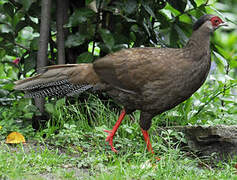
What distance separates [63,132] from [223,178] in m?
1.84

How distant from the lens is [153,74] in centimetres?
401

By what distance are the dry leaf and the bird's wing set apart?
1.07 m

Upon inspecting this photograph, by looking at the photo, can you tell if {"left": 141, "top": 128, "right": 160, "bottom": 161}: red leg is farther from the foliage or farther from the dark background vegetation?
the dark background vegetation

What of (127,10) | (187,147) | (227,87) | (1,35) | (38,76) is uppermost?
(127,10)

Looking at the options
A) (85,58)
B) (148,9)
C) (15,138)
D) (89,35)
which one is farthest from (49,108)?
(148,9)

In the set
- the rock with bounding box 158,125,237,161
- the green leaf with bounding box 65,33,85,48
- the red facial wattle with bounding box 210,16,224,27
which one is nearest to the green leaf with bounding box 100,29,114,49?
the green leaf with bounding box 65,33,85,48

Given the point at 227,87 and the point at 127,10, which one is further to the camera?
the point at 227,87

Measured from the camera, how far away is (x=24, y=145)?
4.29m

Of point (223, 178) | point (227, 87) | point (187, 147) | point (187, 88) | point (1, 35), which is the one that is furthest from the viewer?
point (227, 87)

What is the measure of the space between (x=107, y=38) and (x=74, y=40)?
1.33 ft

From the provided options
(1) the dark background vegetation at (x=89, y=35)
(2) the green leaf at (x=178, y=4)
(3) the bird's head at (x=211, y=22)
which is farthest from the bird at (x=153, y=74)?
(2) the green leaf at (x=178, y=4)

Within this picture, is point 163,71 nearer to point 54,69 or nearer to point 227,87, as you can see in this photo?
point 54,69

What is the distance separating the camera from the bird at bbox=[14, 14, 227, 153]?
13.0 ft

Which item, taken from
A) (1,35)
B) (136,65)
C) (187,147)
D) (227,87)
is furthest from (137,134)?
(1,35)
